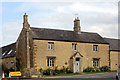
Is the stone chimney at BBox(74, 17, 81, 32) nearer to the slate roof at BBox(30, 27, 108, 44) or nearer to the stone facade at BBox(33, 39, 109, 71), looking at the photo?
the slate roof at BBox(30, 27, 108, 44)

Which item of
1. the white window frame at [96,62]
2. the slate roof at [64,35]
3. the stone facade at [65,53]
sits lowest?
the white window frame at [96,62]

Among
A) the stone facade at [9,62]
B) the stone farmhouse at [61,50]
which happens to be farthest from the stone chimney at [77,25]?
the stone facade at [9,62]

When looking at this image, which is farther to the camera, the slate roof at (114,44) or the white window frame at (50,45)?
the slate roof at (114,44)

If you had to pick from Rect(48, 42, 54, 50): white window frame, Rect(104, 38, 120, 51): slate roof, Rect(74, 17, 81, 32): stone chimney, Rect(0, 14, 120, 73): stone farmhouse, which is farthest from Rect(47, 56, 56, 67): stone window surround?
Rect(104, 38, 120, 51): slate roof

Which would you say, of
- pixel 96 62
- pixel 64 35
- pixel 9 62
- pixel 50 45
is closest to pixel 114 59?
pixel 96 62

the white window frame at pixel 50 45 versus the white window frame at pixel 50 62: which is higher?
the white window frame at pixel 50 45

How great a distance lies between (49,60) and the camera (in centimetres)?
3366

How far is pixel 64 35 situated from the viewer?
36.8 meters

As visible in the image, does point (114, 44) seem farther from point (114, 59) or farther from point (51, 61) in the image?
point (51, 61)

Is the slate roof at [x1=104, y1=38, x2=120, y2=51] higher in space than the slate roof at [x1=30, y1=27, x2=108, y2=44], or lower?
lower

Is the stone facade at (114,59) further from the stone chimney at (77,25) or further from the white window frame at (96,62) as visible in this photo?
the stone chimney at (77,25)

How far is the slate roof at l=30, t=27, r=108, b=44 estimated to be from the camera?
34031 mm

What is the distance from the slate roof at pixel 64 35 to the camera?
34031 mm

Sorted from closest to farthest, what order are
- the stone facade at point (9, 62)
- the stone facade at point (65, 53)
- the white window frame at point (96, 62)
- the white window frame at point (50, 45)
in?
the stone facade at point (65, 53) → the white window frame at point (50, 45) → the stone facade at point (9, 62) → the white window frame at point (96, 62)
